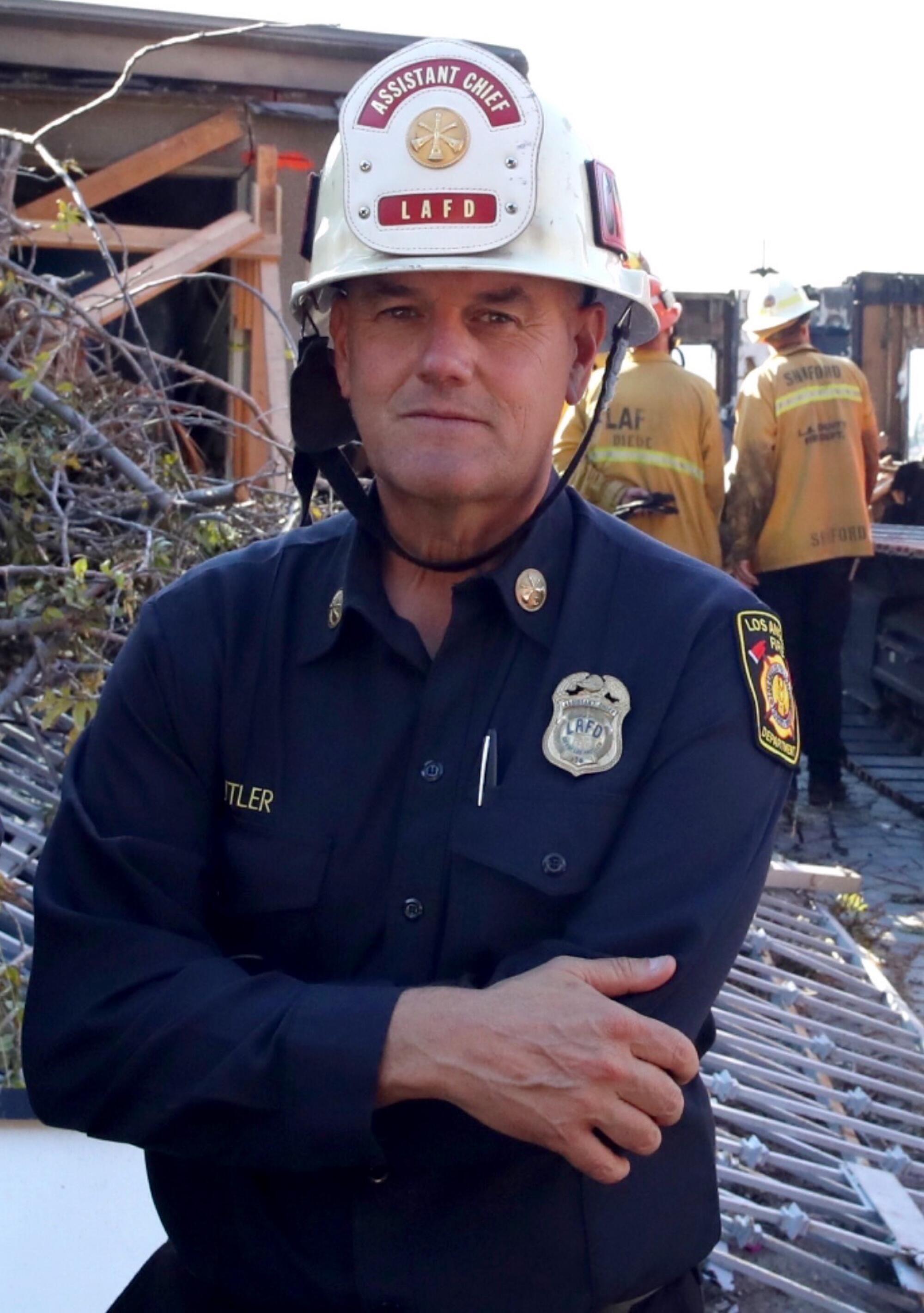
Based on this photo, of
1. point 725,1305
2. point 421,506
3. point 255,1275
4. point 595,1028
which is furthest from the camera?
point 725,1305

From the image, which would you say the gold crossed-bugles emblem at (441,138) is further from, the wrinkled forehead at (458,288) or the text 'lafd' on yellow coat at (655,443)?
the text 'lafd' on yellow coat at (655,443)

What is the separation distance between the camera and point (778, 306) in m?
5.87

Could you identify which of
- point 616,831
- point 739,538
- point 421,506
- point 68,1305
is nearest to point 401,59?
point 421,506

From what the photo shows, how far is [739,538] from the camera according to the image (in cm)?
581

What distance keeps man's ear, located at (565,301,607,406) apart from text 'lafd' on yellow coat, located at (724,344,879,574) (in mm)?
3986

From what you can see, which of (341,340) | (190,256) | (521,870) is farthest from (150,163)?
(521,870)

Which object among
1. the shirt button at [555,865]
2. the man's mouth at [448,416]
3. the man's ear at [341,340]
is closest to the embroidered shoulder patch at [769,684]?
the shirt button at [555,865]

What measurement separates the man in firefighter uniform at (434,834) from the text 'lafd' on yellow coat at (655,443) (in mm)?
3300

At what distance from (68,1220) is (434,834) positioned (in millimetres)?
1068

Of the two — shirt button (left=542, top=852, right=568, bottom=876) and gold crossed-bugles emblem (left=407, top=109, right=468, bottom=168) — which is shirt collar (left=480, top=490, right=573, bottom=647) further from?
gold crossed-bugles emblem (left=407, top=109, right=468, bottom=168)

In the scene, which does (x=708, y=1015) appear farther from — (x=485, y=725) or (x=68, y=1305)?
(x=68, y=1305)

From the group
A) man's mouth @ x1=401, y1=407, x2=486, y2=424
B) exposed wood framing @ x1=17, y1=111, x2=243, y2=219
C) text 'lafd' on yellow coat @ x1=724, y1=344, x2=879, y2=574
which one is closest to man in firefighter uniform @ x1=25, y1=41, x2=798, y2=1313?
man's mouth @ x1=401, y1=407, x2=486, y2=424

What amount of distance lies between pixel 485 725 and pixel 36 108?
561 centimetres

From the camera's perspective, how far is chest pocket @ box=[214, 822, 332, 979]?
1.62 meters
